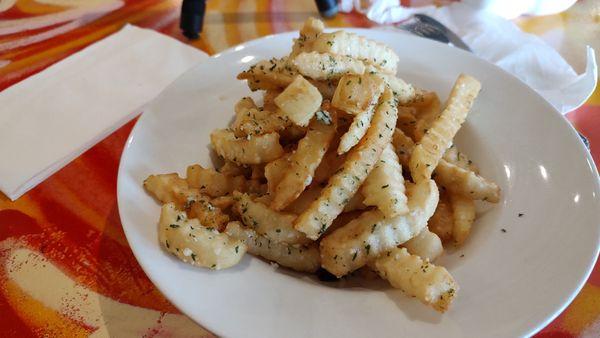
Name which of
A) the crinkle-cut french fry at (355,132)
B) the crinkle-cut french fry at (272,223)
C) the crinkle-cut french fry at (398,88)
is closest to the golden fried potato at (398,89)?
the crinkle-cut french fry at (398,88)

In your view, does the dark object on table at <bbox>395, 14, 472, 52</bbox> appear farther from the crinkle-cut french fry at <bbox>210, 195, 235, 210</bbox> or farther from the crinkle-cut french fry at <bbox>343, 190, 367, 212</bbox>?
the crinkle-cut french fry at <bbox>210, 195, 235, 210</bbox>

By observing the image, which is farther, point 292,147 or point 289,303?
point 292,147

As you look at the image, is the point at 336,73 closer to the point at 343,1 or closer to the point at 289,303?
the point at 289,303

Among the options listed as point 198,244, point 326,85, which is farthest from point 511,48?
point 198,244

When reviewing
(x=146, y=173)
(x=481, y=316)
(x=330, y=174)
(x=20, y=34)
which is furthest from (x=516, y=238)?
(x=20, y=34)

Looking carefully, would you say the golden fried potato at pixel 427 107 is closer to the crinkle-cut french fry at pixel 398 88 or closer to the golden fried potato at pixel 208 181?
the crinkle-cut french fry at pixel 398 88

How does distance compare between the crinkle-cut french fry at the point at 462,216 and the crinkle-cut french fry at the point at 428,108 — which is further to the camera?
the crinkle-cut french fry at the point at 428,108

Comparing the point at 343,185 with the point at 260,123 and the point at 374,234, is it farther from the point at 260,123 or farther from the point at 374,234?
the point at 260,123
